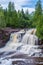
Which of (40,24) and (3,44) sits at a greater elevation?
(40,24)

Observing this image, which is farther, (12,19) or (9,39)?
(12,19)

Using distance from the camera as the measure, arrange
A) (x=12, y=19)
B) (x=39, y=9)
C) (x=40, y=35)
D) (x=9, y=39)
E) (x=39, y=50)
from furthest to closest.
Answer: (x=39, y=9) → (x=12, y=19) → (x=9, y=39) → (x=40, y=35) → (x=39, y=50)

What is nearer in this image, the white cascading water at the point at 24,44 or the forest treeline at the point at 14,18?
the white cascading water at the point at 24,44

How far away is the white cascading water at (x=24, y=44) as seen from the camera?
88.8 ft

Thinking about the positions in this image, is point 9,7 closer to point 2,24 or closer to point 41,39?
point 2,24

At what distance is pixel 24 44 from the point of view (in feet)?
102

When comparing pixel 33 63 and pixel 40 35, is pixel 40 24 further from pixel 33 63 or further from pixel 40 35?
pixel 33 63

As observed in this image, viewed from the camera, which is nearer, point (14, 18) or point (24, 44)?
point (24, 44)

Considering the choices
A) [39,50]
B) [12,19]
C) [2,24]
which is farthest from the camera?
[12,19]

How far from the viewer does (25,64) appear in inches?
813

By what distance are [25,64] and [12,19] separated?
1138 inches

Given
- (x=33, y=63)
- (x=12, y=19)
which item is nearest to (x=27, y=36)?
(x=33, y=63)

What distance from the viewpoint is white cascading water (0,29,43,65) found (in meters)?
27.1

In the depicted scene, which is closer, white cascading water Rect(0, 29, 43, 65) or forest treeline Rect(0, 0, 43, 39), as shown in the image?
white cascading water Rect(0, 29, 43, 65)
